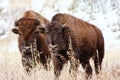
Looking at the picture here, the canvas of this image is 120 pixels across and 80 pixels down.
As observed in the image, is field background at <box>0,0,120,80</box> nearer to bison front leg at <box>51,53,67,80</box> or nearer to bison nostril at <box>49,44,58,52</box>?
bison front leg at <box>51,53,67,80</box>

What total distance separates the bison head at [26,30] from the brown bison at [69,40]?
576mm

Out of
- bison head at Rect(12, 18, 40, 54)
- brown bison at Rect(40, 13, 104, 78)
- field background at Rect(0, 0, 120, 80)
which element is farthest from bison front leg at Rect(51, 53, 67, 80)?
field background at Rect(0, 0, 120, 80)

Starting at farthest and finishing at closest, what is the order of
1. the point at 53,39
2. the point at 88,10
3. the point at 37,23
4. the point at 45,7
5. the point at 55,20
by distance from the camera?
the point at 45,7
the point at 88,10
the point at 37,23
the point at 55,20
the point at 53,39

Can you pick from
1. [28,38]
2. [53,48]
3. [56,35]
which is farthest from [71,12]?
[53,48]

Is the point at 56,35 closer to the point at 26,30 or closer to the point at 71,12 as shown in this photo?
the point at 26,30

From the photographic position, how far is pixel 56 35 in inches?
368

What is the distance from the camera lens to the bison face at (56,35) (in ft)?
30.1

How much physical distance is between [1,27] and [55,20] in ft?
87.9

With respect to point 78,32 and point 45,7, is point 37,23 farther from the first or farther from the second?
point 45,7

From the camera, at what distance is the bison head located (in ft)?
33.4

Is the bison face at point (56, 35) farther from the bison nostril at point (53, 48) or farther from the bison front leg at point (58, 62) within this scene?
the bison front leg at point (58, 62)

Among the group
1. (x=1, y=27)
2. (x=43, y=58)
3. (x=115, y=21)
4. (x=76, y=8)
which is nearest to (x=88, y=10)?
(x=76, y=8)

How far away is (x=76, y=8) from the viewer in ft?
118

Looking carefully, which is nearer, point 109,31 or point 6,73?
point 6,73
